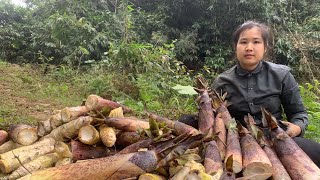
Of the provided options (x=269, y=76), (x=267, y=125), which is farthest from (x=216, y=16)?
(x=267, y=125)

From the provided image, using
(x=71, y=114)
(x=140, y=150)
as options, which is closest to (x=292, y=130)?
(x=140, y=150)

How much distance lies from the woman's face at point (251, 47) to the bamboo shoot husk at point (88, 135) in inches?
56.3

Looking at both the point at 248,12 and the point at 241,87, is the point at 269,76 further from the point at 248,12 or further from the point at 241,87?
the point at 248,12

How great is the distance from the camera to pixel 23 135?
6.23ft

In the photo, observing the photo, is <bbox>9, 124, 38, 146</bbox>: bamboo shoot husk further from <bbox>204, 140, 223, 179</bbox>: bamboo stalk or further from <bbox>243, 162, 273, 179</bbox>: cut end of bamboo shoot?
<bbox>243, 162, 273, 179</bbox>: cut end of bamboo shoot

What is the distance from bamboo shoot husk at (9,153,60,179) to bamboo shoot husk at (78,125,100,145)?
174 millimetres

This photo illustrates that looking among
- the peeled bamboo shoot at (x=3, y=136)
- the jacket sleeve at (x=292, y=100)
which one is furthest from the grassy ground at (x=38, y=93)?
the peeled bamboo shoot at (x=3, y=136)

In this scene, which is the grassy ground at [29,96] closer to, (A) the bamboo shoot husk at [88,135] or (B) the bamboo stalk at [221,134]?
(A) the bamboo shoot husk at [88,135]

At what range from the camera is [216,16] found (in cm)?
913

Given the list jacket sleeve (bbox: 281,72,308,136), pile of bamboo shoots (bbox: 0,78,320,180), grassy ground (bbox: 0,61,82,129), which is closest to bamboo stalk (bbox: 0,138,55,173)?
pile of bamboo shoots (bbox: 0,78,320,180)

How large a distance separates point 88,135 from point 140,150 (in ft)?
1.22

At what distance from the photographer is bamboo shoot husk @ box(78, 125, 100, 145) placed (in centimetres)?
175

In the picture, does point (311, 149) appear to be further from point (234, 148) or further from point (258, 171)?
point (258, 171)

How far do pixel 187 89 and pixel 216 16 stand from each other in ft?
18.4
